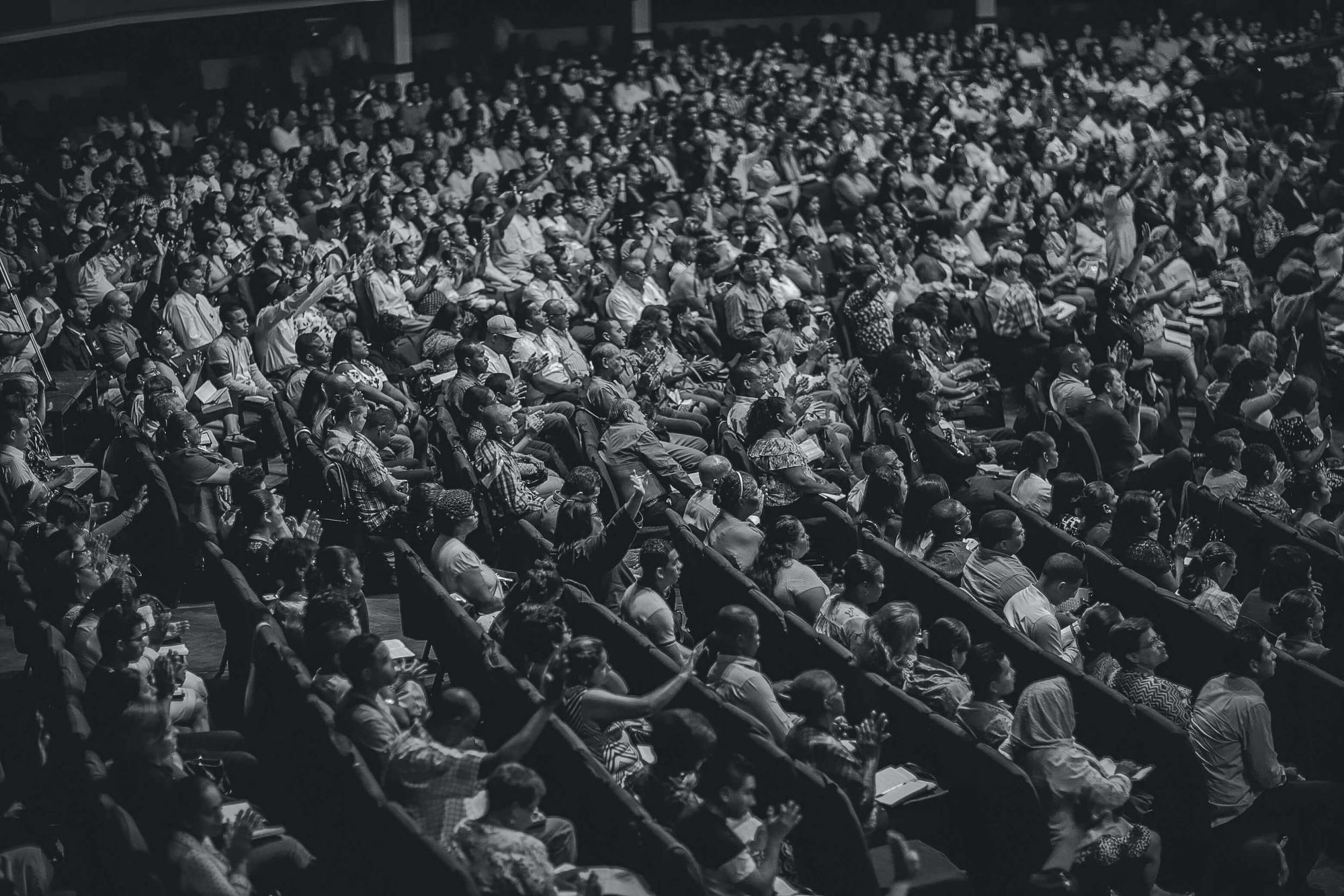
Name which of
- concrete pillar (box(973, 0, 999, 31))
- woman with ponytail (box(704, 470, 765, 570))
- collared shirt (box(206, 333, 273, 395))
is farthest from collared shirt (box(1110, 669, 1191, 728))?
concrete pillar (box(973, 0, 999, 31))

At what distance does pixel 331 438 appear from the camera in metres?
7.09

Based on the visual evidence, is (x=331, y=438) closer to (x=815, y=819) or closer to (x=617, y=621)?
(x=617, y=621)

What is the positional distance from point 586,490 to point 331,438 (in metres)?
1.35

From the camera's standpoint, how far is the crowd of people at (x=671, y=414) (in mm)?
4758

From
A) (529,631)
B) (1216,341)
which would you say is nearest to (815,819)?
(529,631)

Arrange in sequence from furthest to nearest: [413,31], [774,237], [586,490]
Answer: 1. [413,31]
2. [774,237]
3. [586,490]

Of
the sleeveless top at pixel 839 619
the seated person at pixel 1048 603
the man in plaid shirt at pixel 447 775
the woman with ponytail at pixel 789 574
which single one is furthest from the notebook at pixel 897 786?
the man in plaid shirt at pixel 447 775

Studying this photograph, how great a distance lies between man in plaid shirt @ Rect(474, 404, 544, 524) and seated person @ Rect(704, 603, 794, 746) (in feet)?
7.09

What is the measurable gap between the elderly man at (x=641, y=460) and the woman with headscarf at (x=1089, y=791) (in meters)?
2.96

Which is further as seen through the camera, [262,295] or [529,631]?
[262,295]

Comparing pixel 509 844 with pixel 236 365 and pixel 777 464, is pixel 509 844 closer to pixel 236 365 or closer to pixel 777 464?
pixel 777 464

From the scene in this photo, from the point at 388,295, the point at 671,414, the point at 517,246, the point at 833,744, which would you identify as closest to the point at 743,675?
the point at 833,744

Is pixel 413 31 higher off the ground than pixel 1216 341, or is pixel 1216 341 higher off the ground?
pixel 413 31

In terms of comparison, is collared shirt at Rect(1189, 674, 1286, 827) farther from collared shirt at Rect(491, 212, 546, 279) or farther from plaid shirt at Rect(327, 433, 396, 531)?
collared shirt at Rect(491, 212, 546, 279)
